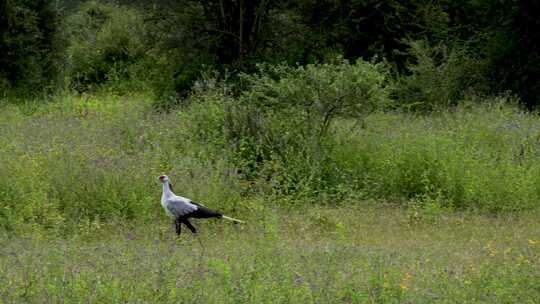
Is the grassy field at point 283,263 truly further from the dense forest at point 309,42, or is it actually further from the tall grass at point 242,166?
the dense forest at point 309,42


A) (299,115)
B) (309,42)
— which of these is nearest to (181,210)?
(299,115)

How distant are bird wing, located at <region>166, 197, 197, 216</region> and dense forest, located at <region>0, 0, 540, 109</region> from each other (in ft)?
30.4

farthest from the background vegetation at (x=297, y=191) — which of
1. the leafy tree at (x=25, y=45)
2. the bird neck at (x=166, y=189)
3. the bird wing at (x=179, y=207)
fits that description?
the leafy tree at (x=25, y=45)

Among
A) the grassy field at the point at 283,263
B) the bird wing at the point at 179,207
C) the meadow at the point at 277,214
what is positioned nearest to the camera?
the grassy field at the point at 283,263

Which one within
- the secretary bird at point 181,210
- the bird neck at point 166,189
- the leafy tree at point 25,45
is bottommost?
the leafy tree at point 25,45

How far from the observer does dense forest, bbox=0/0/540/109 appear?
1769 centimetres

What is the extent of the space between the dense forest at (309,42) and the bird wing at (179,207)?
9255 mm

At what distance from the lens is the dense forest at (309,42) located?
17688 mm

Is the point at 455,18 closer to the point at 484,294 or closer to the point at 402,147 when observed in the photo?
the point at 402,147

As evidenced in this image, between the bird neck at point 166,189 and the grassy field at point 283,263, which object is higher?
the bird neck at point 166,189

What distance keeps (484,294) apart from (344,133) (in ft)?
17.8

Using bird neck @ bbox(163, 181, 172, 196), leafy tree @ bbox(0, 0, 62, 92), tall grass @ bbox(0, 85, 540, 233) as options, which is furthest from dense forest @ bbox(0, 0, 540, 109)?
bird neck @ bbox(163, 181, 172, 196)

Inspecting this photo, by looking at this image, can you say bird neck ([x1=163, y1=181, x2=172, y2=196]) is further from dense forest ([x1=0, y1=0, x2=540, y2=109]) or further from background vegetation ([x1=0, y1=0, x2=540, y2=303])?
dense forest ([x1=0, y1=0, x2=540, y2=109])

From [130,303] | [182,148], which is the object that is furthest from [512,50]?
[130,303]
